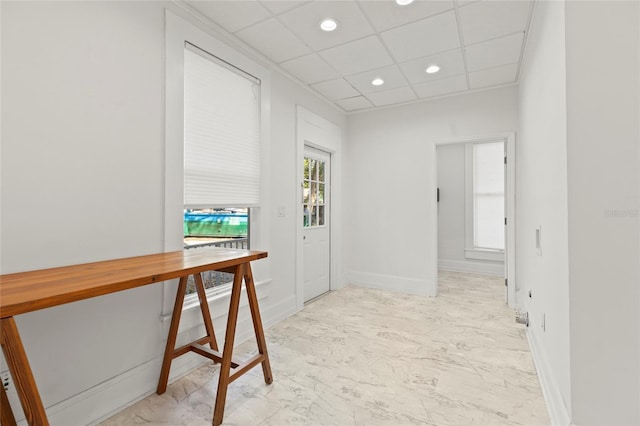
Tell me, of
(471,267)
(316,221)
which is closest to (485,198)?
(471,267)

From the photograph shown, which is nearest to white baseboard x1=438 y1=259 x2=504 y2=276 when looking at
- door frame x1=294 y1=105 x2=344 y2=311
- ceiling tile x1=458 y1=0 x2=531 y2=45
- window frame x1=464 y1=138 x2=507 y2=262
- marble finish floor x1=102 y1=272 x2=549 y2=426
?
window frame x1=464 y1=138 x2=507 y2=262

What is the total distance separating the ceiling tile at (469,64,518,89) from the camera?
322 centimetres

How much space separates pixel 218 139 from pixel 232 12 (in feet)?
3.13

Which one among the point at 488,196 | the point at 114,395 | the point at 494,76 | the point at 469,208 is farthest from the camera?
the point at 469,208

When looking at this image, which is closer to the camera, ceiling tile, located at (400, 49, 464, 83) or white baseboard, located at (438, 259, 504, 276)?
ceiling tile, located at (400, 49, 464, 83)

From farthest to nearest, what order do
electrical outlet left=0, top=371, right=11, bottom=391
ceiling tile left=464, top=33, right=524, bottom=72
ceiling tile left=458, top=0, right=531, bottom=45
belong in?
ceiling tile left=464, top=33, right=524, bottom=72
ceiling tile left=458, top=0, right=531, bottom=45
electrical outlet left=0, top=371, right=11, bottom=391

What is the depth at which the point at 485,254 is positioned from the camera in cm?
555

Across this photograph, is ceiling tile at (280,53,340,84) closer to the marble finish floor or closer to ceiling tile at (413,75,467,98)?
ceiling tile at (413,75,467,98)

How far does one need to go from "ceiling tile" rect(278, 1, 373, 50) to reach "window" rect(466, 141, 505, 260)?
13.5ft

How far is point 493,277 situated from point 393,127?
10.5 feet

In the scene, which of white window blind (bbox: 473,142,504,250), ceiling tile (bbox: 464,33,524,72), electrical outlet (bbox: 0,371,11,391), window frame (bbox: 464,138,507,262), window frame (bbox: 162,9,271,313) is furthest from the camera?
window frame (bbox: 464,138,507,262)

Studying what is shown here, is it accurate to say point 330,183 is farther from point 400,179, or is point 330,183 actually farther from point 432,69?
point 432,69

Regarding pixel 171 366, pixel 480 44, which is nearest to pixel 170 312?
pixel 171 366

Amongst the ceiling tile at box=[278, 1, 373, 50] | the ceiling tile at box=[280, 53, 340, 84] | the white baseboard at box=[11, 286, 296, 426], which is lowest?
the white baseboard at box=[11, 286, 296, 426]
